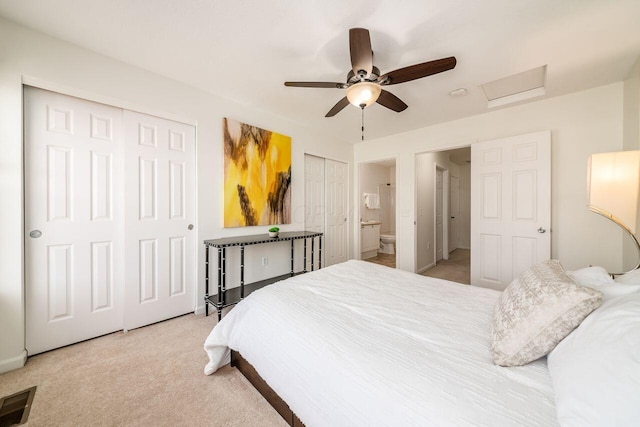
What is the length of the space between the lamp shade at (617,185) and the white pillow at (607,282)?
2.12 feet

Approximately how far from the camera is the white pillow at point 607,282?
3.07 ft

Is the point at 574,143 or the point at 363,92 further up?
the point at 363,92

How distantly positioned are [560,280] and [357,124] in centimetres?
307

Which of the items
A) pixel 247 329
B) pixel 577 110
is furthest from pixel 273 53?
pixel 577 110

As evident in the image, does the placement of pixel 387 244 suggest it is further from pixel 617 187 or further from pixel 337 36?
pixel 337 36

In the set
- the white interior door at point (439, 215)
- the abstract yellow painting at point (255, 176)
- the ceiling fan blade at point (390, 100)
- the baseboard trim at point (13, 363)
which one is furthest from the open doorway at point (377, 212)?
the baseboard trim at point (13, 363)

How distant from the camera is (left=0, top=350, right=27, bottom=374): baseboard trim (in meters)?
1.65

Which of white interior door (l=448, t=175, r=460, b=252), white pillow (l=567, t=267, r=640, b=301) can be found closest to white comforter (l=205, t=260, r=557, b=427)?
white pillow (l=567, t=267, r=640, b=301)

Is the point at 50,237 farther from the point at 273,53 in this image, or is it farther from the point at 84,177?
the point at 273,53

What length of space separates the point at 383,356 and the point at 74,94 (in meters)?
2.90

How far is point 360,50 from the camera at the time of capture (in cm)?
151

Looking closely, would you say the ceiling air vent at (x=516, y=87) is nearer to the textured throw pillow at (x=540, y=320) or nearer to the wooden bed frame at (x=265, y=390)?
the textured throw pillow at (x=540, y=320)

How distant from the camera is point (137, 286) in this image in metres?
2.27

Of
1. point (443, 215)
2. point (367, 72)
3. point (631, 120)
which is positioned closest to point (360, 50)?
point (367, 72)
